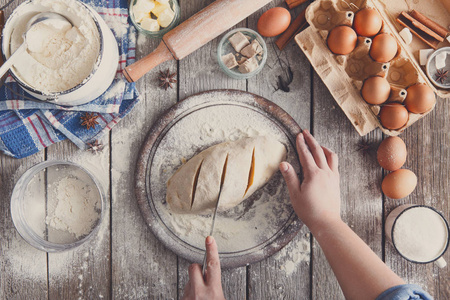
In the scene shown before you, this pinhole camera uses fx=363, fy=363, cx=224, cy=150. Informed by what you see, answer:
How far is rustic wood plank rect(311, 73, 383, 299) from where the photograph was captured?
4.59 ft

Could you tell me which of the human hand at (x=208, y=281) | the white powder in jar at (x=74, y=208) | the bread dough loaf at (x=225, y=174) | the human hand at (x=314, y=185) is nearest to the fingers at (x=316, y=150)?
the human hand at (x=314, y=185)

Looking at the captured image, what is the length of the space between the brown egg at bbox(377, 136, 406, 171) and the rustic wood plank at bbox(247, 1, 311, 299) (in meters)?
0.37

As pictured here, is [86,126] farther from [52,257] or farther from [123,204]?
[52,257]

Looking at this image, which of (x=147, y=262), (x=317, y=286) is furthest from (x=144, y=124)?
(x=317, y=286)

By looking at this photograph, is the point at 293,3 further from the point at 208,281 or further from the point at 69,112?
the point at 208,281

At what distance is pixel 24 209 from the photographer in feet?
4.44

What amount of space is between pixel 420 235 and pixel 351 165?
34 cm

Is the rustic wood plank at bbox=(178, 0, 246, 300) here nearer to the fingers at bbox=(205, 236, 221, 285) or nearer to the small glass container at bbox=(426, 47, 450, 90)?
the fingers at bbox=(205, 236, 221, 285)

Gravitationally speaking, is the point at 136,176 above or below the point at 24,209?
below

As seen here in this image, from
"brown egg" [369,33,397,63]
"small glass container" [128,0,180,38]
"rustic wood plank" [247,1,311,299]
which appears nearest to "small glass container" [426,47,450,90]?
"brown egg" [369,33,397,63]

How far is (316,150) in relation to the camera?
1299 mm

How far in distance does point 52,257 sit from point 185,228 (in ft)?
1.72

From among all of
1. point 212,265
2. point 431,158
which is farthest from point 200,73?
point 431,158

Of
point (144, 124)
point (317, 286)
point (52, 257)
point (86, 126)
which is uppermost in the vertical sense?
point (86, 126)
